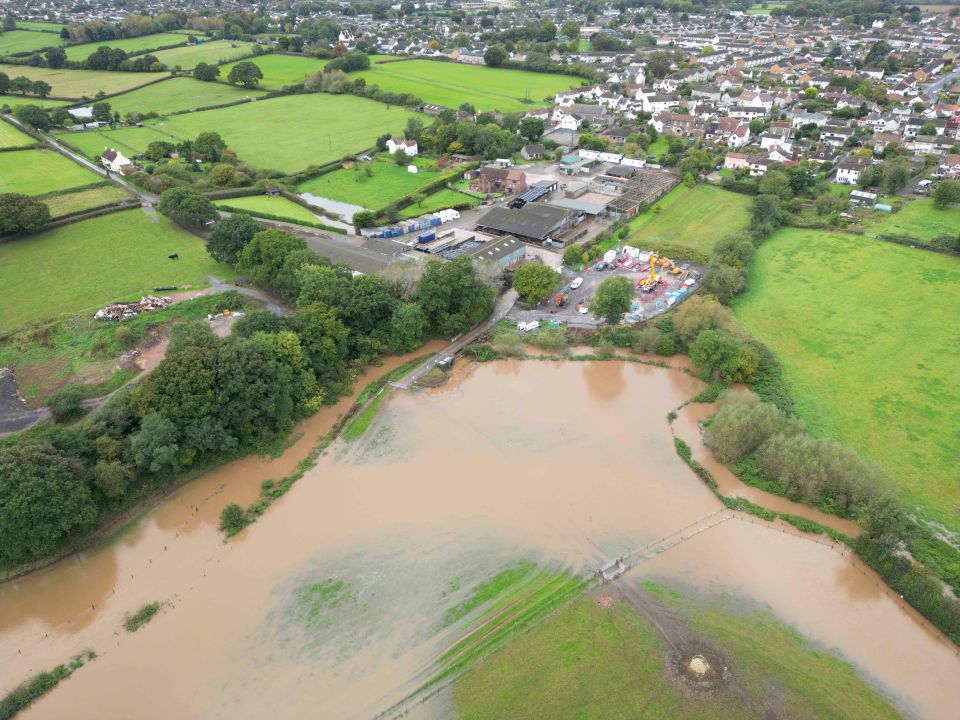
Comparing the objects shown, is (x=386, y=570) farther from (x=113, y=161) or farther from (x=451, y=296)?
(x=113, y=161)

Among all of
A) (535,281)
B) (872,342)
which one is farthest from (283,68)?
(872,342)

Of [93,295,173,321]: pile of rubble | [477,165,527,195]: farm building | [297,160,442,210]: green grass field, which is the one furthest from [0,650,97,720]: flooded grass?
[477,165,527,195]: farm building

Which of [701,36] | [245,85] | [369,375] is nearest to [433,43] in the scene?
[245,85]

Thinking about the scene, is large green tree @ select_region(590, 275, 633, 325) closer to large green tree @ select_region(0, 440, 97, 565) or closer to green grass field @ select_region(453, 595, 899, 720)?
green grass field @ select_region(453, 595, 899, 720)

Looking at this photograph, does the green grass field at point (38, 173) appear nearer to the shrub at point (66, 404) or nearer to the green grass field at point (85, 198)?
the green grass field at point (85, 198)

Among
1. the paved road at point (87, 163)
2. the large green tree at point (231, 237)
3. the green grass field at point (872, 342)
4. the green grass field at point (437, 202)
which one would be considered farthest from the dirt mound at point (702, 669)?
the paved road at point (87, 163)

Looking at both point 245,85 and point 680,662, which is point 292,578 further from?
point 245,85
